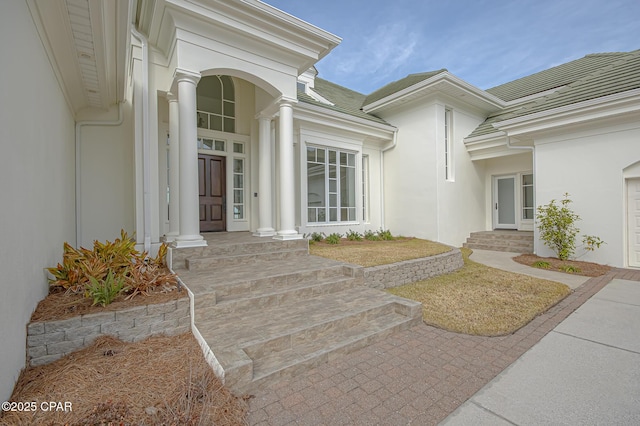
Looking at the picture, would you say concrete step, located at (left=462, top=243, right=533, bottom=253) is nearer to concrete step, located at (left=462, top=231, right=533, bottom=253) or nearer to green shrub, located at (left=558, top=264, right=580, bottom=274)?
concrete step, located at (left=462, top=231, right=533, bottom=253)

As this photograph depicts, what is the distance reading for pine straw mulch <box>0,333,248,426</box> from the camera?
1.82 m

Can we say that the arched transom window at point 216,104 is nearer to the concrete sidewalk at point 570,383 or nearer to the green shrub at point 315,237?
the green shrub at point 315,237

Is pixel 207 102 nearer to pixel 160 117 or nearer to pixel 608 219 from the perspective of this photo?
pixel 160 117

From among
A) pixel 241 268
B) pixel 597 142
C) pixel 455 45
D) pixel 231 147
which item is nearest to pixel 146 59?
pixel 231 147

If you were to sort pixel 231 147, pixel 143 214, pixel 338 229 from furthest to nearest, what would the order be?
pixel 338 229
pixel 231 147
pixel 143 214

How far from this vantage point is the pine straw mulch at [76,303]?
8.51 ft

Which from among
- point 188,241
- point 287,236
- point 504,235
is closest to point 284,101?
point 287,236

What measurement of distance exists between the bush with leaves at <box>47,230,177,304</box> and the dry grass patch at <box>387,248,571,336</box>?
136 inches

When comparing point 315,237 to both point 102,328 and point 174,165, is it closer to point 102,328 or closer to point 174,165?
point 174,165

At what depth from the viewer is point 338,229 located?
8.46 metres

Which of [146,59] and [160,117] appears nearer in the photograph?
[146,59]

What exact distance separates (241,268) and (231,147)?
3.90 m

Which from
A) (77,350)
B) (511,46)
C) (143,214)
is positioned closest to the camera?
(77,350)

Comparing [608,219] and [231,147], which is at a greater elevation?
[231,147]
